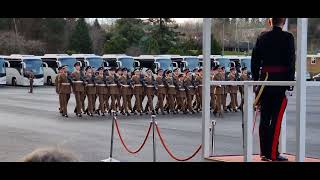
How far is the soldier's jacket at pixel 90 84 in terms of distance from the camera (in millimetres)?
23234

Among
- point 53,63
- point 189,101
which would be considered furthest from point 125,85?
point 53,63

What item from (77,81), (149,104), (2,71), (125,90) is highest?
(2,71)

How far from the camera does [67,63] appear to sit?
48594 mm

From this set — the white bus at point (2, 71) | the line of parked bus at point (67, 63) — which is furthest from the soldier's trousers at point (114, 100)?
the white bus at point (2, 71)

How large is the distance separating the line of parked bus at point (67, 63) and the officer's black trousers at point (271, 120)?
3884cm

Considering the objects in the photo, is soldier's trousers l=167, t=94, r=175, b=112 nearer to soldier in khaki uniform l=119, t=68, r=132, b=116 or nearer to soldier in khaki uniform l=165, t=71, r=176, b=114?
soldier in khaki uniform l=165, t=71, r=176, b=114

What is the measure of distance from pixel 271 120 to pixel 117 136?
9.55 m

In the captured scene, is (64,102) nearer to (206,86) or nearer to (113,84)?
(113,84)

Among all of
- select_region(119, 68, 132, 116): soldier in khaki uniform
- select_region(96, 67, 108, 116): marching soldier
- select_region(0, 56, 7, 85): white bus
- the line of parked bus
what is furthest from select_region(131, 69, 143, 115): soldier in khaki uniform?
select_region(0, 56, 7, 85): white bus

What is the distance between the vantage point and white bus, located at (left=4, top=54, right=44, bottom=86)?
49031 millimetres

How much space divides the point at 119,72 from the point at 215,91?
3605 millimetres
